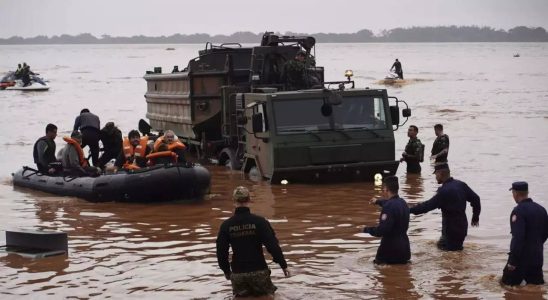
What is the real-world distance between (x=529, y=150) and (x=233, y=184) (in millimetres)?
10010

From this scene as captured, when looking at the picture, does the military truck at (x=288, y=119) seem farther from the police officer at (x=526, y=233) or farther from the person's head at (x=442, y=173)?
the police officer at (x=526, y=233)

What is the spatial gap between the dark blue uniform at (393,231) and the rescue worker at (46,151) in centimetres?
829

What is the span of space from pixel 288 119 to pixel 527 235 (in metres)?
8.46

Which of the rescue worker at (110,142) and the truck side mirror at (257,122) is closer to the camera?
the truck side mirror at (257,122)

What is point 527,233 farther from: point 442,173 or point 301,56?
point 301,56

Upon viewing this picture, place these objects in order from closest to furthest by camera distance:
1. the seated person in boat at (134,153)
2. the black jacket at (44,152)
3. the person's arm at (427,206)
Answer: the person's arm at (427,206), the seated person in boat at (134,153), the black jacket at (44,152)

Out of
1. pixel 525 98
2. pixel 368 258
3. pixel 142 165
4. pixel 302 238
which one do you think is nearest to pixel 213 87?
pixel 142 165

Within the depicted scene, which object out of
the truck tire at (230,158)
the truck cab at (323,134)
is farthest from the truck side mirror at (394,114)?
the truck tire at (230,158)

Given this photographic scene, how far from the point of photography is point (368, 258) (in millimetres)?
11719

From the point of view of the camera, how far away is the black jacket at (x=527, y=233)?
970 cm

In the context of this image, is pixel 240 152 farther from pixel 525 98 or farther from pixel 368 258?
pixel 525 98

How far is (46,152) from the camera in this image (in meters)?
17.9

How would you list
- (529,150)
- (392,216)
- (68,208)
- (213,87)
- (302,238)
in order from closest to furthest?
(392,216) → (302,238) → (68,208) → (213,87) → (529,150)

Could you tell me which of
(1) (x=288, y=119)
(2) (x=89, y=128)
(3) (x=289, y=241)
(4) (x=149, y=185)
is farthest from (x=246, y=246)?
(2) (x=89, y=128)
